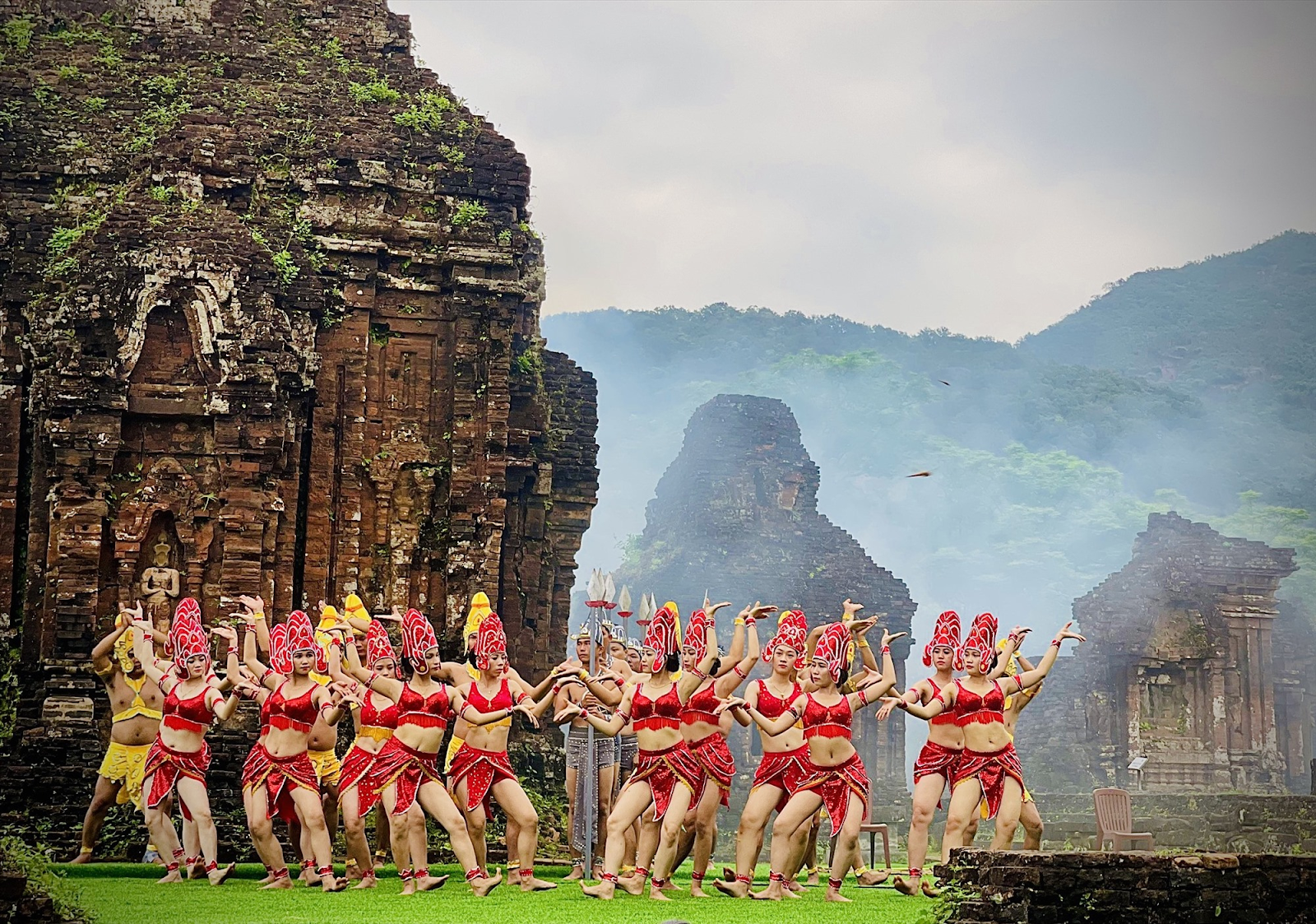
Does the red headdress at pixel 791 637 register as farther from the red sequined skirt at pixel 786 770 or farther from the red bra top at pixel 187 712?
the red bra top at pixel 187 712

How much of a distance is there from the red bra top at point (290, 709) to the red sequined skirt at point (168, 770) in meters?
0.76

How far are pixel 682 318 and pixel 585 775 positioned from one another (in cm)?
8992

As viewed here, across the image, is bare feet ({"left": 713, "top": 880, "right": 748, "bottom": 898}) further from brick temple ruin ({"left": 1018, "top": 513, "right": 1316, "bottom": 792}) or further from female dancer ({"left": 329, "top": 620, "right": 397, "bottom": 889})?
brick temple ruin ({"left": 1018, "top": 513, "right": 1316, "bottom": 792})

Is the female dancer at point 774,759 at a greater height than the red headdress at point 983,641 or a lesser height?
lesser

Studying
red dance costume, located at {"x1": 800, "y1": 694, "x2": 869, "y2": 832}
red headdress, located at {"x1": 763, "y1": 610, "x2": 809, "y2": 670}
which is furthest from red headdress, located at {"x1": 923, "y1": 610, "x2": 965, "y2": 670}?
red headdress, located at {"x1": 763, "y1": 610, "x2": 809, "y2": 670}

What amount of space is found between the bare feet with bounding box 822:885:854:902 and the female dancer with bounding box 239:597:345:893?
3.48 metres

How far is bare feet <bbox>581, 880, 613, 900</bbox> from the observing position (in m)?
12.0

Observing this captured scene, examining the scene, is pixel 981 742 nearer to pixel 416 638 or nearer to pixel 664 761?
pixel 664 761

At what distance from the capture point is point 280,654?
43.1ft

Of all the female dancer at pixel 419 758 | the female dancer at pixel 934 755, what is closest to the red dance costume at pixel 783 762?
the female dancer at pixel 934 755

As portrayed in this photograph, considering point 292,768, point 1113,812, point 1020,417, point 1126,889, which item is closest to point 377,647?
point 292,768

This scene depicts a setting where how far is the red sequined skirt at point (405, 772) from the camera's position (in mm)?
12617

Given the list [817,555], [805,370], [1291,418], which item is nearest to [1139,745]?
[817,555]

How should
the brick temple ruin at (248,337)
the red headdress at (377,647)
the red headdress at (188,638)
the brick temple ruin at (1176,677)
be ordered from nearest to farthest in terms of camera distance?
the red headdress at (188,638) < the red headdress at (377,647) < the brick temple ruin at (248,337) < the brick temple ruin at (1176,677)
